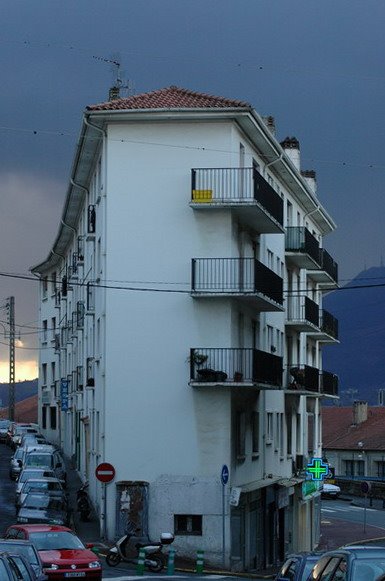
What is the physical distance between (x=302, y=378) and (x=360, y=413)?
68434 millimetres

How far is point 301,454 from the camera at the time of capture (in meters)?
57.5

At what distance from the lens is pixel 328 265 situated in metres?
60.1

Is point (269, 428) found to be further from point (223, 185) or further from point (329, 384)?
point (223, 185)

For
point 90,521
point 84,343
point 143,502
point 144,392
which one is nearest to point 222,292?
point 144,392

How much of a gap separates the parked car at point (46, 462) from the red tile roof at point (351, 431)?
184 feet

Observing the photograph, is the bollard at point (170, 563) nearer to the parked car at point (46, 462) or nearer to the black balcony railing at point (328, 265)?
the parked car at point (46, 462)

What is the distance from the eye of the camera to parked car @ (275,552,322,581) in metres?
21.8

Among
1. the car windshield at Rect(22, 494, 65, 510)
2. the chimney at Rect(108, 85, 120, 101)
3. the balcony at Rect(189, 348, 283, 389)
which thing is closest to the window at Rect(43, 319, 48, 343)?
the chimney at Rect(108, 85, 120, 101)

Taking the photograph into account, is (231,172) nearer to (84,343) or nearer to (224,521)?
(224,521)

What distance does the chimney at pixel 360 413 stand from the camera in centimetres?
11801

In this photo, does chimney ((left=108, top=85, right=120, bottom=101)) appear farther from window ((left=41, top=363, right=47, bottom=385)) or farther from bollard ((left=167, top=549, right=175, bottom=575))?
window ((left=41, top=363, right=47, bottom=385))

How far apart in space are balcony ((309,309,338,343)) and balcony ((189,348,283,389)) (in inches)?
717

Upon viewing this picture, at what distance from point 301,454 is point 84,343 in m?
11.7

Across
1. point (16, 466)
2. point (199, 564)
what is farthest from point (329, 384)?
point (199, 564)
